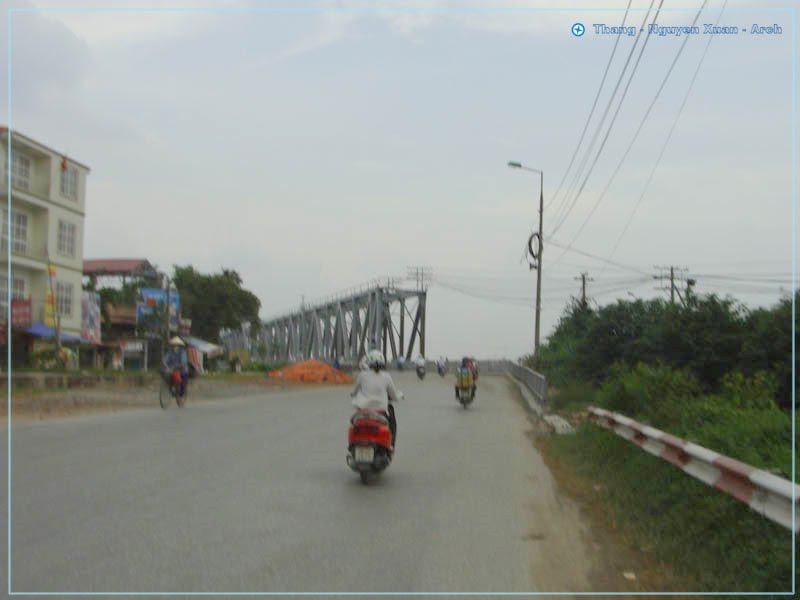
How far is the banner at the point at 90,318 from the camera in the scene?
128ft

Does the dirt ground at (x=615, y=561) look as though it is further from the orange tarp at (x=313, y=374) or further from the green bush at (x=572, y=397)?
the orange tarp at (x=313, y=374)

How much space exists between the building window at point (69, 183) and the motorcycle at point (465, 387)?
13.3 metres

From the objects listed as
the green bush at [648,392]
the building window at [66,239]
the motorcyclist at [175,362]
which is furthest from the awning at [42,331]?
the green bush at [648,392]

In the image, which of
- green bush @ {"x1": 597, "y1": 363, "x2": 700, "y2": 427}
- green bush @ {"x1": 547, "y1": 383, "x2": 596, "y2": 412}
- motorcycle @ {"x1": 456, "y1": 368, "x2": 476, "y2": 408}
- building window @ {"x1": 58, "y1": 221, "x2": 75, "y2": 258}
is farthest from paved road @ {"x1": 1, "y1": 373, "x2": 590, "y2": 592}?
building window @ {"x1": 58, "y1": 221, "x2": 75, "y2": 258}

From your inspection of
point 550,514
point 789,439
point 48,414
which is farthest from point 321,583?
point 48,414

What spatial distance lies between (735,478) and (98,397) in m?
21.7

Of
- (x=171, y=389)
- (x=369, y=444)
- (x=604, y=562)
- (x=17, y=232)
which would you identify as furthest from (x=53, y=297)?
(x=604, y=562)

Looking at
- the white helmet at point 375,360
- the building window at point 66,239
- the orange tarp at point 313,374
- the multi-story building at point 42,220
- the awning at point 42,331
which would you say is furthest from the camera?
the orange tarp at point 313,374

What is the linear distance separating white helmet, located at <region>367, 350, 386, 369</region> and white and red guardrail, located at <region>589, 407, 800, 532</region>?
10.6 feet

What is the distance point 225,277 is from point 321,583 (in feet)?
210

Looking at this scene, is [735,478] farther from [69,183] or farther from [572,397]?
[69,183]

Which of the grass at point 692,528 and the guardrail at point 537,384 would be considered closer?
the grass at point 692,528

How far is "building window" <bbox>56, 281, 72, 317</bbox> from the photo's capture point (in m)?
33.2

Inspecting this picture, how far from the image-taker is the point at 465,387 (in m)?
25.3
